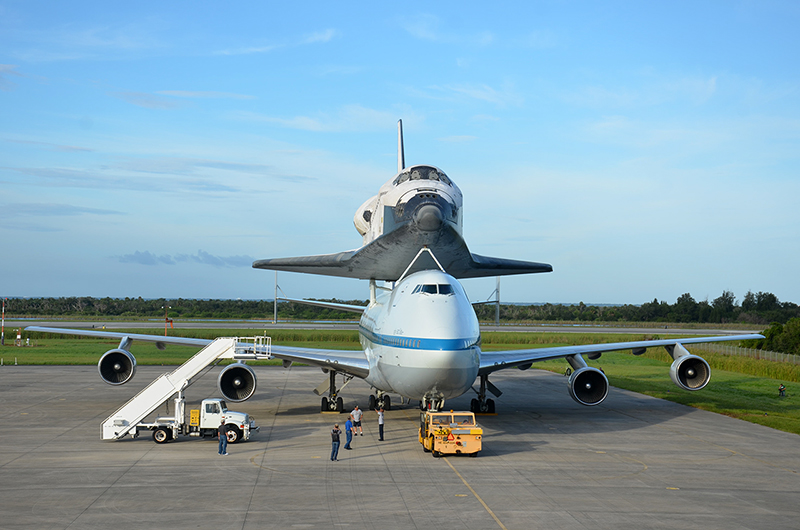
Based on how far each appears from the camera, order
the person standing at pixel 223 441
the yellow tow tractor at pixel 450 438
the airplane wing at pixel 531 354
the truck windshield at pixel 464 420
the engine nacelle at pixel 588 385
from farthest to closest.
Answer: the engine nacelle at pixel 588 385
the airplane wing at pixel 531 354
the truck windshield at pixel 464 420
the person standing at pixel 223 441
the yellow tow tractor at pixel 450 438

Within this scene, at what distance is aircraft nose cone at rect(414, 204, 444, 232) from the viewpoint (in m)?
22.0

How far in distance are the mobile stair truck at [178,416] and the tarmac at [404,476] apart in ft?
1.70

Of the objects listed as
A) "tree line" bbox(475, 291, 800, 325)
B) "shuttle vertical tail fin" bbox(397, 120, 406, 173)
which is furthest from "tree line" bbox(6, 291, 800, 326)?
"shuttle vertical tail fin" bbox(397, 120, 406, 173)

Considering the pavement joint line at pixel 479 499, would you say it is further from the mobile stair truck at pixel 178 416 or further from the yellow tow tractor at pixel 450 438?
the mobile stair truck at pixel 178 416

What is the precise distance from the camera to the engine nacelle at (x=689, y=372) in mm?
31406

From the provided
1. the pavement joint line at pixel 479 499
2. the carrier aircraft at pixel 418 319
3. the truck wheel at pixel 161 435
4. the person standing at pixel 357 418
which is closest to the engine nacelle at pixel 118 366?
the carrier aircraft at pixel 418 319

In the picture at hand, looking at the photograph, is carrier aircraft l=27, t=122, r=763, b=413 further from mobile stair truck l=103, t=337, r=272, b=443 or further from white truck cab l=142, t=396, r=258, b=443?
white truck cab l=142, t=396, r=258, b=443

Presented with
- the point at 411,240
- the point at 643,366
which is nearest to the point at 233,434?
the point at 411,240

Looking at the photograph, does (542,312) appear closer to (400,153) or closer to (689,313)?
(689,313)

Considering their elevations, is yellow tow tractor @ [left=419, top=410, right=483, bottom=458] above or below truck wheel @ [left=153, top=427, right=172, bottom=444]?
above

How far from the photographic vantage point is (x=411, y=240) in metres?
23.7

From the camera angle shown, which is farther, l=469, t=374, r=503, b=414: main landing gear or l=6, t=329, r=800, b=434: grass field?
l=6, t=329, r=800, b=434: grass field

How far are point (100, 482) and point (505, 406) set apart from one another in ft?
71.3

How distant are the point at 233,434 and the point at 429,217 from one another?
10.8m
